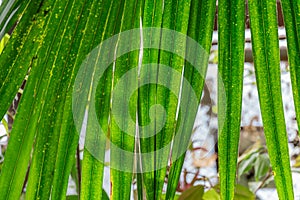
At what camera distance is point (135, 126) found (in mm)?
346

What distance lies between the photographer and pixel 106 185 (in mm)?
1902

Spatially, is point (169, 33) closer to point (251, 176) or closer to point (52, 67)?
point (52, 67)

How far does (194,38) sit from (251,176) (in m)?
1.84

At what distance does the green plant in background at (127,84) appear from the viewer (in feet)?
1.08

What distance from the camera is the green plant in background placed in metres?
0.33

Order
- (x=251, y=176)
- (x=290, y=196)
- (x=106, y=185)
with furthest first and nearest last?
(x=251, y=176), (x=106, y=185), (x=290, y=196)

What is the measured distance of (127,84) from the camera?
357mm

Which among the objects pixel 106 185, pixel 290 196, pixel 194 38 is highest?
pixel 106 185

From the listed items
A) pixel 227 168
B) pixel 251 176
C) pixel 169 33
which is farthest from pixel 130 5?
pixel 251 176

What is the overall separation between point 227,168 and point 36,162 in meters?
0.14

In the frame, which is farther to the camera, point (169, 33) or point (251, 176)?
point (251, 176)

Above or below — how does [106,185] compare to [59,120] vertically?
above

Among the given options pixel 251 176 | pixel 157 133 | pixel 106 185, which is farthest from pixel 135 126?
pixel 251 176

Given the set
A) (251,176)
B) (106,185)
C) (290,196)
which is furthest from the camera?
(251,176)
